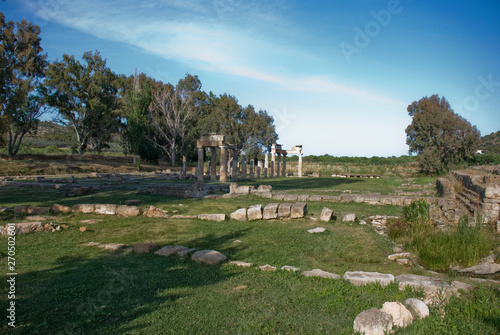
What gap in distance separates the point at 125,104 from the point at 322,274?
165 ft

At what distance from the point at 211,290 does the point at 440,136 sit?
42.0 meters

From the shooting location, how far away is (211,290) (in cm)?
493

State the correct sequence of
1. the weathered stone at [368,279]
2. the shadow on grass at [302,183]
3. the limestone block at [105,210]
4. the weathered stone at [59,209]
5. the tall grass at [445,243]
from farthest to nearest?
the shadow on grass at [302,183] → the limestone block at [105,210] → the weathered stone at [59,209] → the tall grass at [445,243] → the weathered stone at [368,279]

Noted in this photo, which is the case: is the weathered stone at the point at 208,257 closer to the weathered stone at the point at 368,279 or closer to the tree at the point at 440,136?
Result: the weathered stone at the point at 368,279

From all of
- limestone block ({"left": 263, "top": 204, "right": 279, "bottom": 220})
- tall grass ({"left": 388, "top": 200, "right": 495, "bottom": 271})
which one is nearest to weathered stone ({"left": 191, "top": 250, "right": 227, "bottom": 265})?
tall grass ({"left": 388, "top": 200, "right": 495, "bottom": 271})

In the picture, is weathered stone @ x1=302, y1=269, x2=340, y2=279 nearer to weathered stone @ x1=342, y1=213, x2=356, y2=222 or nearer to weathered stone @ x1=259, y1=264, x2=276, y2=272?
weathered stone @ x1=259, y1=264, x2=276, y2=272

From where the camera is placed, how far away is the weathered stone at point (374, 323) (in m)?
3.58

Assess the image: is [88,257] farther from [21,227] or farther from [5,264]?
[21,227]

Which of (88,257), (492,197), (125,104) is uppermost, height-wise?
(125,104)

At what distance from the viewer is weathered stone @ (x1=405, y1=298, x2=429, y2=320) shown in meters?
3.97

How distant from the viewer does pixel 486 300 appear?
4148 millimetres

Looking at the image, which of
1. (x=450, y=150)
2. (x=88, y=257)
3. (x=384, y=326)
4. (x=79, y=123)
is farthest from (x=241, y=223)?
(x=79, y=123)

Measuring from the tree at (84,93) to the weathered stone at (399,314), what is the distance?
154 feet

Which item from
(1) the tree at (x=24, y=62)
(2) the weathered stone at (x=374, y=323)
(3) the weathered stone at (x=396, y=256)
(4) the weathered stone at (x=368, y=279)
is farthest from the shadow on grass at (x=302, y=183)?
(1) the tree at (x=24, y=62)
